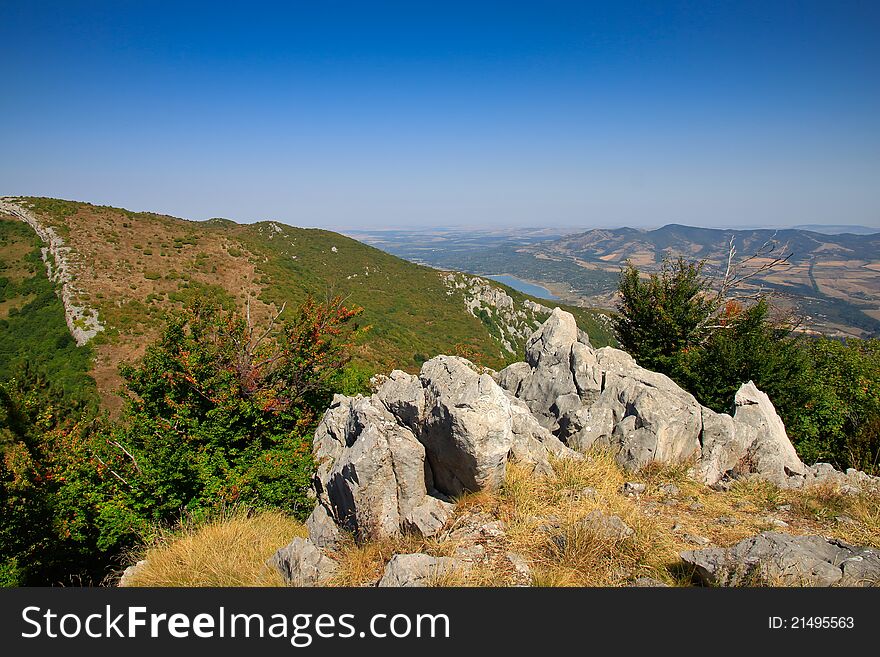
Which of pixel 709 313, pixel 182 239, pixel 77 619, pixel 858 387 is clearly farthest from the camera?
pixel 182 239

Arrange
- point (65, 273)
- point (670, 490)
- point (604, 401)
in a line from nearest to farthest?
point (670, 490) < point (604, 401) < point (65, 273)

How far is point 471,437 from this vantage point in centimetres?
607

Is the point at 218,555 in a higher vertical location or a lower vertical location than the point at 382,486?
lower

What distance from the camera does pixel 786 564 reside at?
14.0 ft

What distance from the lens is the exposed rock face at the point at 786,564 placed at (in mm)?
4145

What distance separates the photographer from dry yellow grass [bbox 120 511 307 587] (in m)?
5.00

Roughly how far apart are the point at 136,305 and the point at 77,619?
32.8 meters

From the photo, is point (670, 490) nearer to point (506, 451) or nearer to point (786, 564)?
point (786, 564)

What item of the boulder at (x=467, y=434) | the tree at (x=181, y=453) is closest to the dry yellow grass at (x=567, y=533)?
the boulder at (x=467, y=434)

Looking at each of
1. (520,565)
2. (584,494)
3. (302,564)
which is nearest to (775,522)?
(584,494)

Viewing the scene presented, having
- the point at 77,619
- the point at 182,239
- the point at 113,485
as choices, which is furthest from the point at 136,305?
the point at 77,619

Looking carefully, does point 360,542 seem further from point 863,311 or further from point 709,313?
point 863,311

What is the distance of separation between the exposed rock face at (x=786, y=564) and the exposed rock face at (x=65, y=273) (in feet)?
109

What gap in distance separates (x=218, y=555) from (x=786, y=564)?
6.58m
